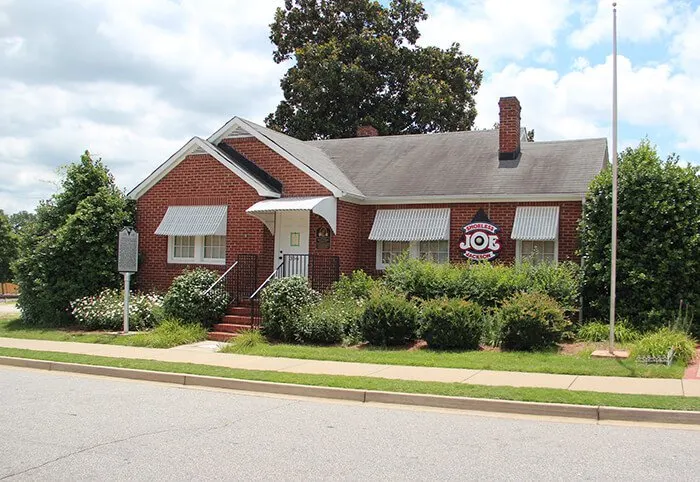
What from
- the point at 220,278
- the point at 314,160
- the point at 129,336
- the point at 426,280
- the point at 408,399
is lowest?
the point at 129,336

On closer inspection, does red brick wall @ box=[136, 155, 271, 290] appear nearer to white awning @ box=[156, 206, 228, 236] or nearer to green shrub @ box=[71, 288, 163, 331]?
white awning @ box=[156, 206, 228, 236]

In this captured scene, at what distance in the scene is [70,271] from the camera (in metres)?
18.3

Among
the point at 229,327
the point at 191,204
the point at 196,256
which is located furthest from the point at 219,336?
the point at 191,204

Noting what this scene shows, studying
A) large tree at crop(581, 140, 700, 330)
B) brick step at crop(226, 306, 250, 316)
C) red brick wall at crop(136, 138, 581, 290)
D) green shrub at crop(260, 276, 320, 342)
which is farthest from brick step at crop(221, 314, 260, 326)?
large tree at crop(581, 140, 700, 330)

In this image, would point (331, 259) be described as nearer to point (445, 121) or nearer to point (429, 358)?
point (429, 358)

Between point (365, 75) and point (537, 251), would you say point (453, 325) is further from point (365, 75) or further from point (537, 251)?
point (365, 75)

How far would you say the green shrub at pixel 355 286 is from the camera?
16016mm

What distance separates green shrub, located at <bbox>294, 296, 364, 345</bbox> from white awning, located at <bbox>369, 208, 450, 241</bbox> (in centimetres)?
321

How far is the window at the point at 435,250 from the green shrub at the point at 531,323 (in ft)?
16.0

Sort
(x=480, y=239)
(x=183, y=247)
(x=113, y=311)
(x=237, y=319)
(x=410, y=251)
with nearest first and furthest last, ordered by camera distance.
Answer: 1. (x=237, y=319)
2. (x=113, y=311)
3. (x=480, y=239)
4. (x=410, y=251)
5. (x=183, y=247)

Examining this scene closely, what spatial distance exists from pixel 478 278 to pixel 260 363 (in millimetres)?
5242

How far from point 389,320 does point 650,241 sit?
5.47 meters

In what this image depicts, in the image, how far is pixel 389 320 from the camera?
13617 millimetres

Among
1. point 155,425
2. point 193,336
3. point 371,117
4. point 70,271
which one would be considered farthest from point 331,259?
Answer: point 371,117
